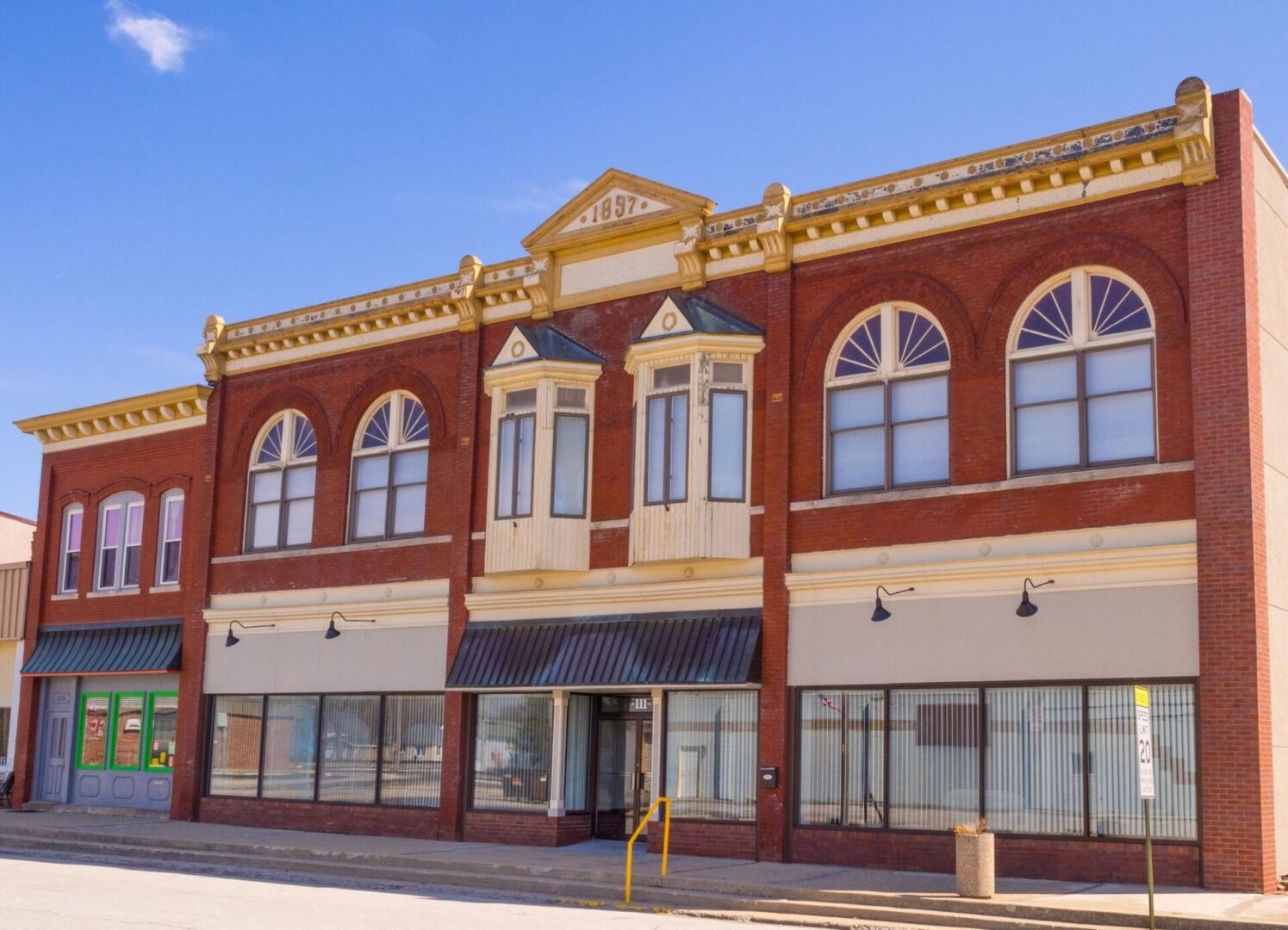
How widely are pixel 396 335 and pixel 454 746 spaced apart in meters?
7.76

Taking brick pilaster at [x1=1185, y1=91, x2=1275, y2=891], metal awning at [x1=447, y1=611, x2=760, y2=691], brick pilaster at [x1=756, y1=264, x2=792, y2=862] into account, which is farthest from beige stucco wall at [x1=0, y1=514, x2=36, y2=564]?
brick pilaster at [x1=1185, y1=91, x2=1275, y2=891]

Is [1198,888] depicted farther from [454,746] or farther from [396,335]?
[396,335]

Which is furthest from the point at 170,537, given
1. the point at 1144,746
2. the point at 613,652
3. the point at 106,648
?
the point at 1144,746

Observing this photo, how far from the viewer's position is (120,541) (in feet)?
106

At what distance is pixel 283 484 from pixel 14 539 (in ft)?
59.3

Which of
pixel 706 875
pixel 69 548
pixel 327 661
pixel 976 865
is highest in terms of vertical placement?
pixel 69 548

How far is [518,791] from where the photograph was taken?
2444 centimetres

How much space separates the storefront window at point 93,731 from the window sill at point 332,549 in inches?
191

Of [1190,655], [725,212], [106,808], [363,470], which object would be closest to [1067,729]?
[1190,655]

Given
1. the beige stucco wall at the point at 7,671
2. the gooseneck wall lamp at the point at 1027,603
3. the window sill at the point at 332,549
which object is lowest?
the beige stucco wall at the point at 7,671

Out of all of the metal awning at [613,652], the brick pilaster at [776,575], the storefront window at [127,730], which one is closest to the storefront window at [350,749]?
the metal awning at [613,652]

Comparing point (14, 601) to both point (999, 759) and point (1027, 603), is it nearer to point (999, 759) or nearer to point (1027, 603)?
point (999, 759)

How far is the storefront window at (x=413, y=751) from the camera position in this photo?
2550 cm

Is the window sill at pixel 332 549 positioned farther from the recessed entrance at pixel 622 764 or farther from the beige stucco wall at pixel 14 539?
the beige stucco wall at pixel 14 539
